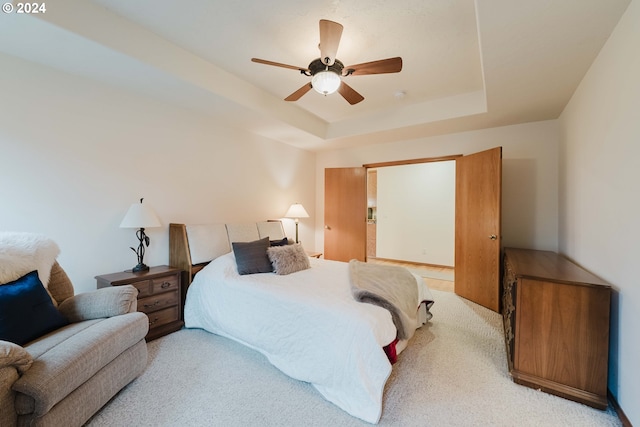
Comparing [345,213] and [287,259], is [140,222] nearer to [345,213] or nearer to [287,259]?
[287,259]

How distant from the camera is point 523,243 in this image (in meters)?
3.46

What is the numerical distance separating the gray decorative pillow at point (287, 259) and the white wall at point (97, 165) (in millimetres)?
1144

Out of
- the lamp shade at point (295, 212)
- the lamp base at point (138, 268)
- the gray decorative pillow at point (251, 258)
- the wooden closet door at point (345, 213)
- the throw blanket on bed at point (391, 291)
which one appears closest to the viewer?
the throw blanket on bed at point (391, 291)

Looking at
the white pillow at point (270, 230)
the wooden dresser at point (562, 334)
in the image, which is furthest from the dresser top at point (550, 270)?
the white pillow at point (270, 230)

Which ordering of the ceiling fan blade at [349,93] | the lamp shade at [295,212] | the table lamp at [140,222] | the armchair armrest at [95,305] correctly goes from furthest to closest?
the lamp shade at [295,212] → the table lamp at [140,222] → the ceiling fan blade at [349,93] → the armchair armrest at [95,305]

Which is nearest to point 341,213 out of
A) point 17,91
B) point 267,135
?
point 267,135

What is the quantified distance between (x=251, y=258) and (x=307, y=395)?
1408 mm

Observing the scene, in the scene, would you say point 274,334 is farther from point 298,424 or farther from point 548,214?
point 548,214

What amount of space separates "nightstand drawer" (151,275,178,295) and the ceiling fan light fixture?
2.34 m

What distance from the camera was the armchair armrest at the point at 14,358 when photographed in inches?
45.5

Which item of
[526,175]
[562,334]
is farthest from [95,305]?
[526,175]

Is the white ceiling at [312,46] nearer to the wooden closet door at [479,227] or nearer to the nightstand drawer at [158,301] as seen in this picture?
the wooden closet door at [479,227]

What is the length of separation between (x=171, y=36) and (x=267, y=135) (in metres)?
1.94

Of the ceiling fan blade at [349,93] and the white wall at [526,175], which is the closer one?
the ceiling fan blade at [349,93]
